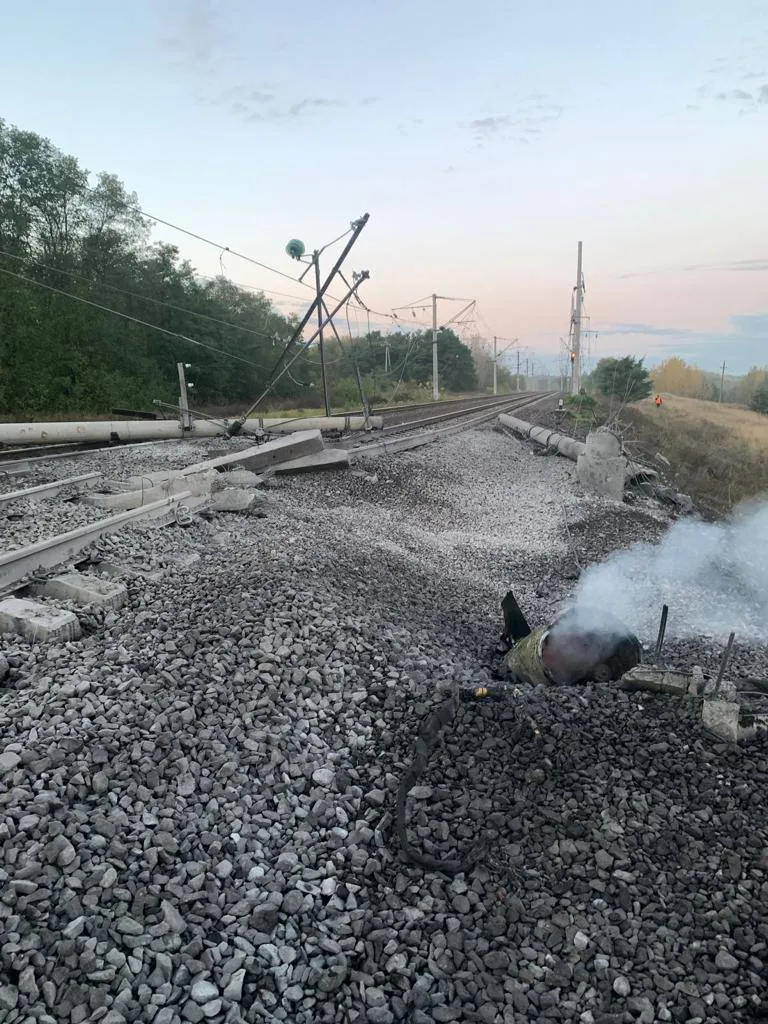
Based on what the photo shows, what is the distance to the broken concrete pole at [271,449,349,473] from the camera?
39.3 feet

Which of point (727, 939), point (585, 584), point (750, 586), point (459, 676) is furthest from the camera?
point (750, 586)

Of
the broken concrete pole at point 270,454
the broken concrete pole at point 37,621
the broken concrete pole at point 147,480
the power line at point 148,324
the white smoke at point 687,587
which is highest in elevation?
the power line at point 148,324

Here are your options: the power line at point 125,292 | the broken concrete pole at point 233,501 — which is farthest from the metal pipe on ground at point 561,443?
the power line at point 125,292

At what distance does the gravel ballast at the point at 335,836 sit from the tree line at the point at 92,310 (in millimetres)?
14471

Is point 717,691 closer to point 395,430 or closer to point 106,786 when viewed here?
point 106,786

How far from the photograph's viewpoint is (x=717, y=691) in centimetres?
420

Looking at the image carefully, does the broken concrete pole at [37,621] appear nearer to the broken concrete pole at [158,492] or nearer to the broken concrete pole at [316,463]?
the broken concrete pole at [158,492]

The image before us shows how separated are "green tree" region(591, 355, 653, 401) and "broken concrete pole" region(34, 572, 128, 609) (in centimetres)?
4102

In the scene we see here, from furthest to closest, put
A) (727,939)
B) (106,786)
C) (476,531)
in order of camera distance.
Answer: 1. (476,531)
2. (106,786)
3. (727,939)

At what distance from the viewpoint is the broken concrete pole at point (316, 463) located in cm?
1197

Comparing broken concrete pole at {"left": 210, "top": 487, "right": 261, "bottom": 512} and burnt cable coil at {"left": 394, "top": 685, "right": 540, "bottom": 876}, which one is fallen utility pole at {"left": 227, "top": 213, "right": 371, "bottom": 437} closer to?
broken concrete pole at {"left": 210, "top": 487, "right": 261, "bottom": 512}

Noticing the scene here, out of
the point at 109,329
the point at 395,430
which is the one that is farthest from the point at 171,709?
the point at 109,329

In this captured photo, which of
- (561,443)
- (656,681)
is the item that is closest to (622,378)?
(561,443)

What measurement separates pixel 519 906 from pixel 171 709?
7.71 feet
